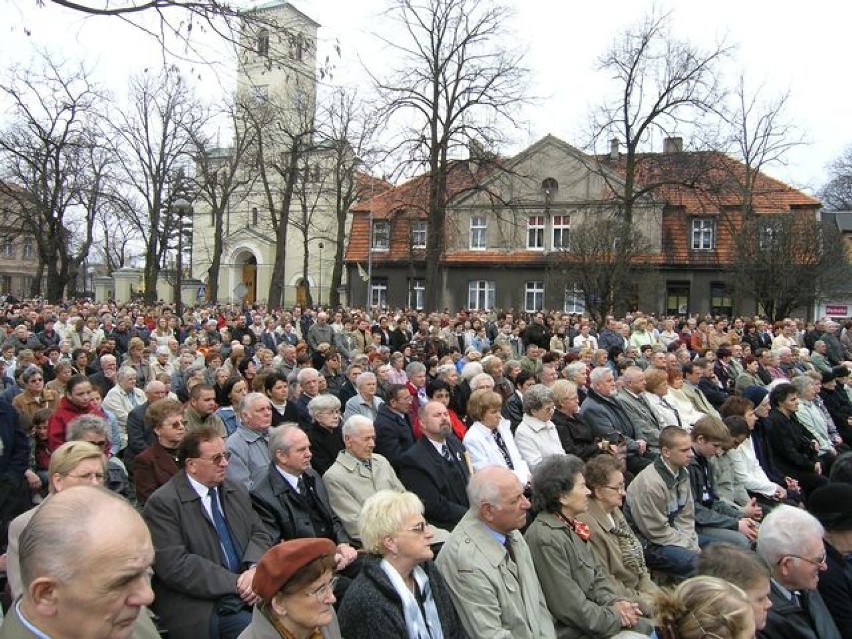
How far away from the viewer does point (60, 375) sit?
354 inches

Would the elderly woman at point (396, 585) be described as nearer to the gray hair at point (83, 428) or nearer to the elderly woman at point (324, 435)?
the gray hair at point (83, 428)

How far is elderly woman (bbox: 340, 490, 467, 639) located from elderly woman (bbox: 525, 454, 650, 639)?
0.77 m

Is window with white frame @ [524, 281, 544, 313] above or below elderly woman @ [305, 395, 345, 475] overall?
above

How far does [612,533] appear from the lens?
5.07 m

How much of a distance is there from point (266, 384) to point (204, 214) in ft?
151

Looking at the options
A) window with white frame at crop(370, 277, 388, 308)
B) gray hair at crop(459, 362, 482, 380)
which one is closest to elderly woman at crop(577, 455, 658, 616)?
gray hair at crop(459, 362, 482, 380)

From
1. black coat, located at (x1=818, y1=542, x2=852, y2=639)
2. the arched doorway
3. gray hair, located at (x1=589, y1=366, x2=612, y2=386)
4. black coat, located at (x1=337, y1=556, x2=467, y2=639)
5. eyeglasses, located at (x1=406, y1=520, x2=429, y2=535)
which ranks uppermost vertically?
the arched doorway

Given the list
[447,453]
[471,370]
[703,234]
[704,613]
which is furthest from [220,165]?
[704,613]

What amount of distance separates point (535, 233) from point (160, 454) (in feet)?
113

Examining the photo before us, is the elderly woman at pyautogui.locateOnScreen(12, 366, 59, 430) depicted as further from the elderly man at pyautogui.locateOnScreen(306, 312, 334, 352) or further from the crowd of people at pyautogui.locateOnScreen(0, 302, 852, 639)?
the elderly man at pyautogui.locateOnScreen(306, 312, 334, 352)

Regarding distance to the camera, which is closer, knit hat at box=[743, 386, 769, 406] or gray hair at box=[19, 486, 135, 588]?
gray hair at box=[19, 486, 135, 588]

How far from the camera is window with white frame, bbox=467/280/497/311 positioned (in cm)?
3872

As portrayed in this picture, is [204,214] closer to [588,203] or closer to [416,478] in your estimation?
[588,203]

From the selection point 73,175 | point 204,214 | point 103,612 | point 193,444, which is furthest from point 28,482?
point 204,214
